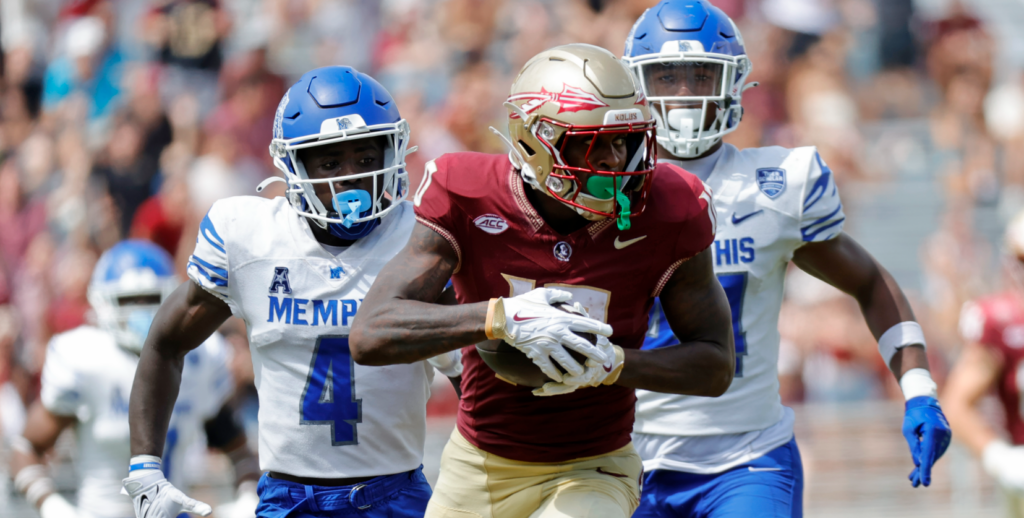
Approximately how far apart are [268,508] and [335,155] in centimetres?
108

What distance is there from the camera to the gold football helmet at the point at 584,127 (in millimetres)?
2830

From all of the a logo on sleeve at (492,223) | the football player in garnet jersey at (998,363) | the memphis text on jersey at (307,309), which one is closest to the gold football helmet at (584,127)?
the a logo on sleeve at (492,223)

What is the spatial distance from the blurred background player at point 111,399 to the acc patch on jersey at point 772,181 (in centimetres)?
226

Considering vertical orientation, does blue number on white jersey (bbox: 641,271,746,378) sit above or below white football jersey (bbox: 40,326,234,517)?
above

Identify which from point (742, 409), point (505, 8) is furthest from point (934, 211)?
point (742, 409)

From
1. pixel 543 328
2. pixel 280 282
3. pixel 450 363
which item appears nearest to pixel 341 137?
pixel 280 282

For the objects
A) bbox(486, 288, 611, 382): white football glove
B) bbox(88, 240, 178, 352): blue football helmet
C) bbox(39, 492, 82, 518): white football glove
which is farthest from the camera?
bbox(88, 240, 178, 352): blue football helmet

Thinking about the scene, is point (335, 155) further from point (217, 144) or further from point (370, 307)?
point (217, 144)

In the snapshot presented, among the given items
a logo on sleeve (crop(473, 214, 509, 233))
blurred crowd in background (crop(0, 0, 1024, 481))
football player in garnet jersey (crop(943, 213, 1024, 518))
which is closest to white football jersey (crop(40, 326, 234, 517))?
a logo on sleeve (crop(473, 214, 509, 233))

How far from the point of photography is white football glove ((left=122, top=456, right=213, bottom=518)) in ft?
11.5

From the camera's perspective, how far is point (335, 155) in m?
3.60

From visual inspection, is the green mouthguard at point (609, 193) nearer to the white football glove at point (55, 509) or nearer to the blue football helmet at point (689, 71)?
the blue football helmet at point (689, 71)

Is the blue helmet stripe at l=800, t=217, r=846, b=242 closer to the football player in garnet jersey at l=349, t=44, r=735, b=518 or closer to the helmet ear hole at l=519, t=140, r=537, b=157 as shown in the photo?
the football player in garnet jersey at l=349, t=44, r=735, b=518

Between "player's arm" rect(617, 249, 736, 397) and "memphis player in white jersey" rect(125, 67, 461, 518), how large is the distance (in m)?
0.91
